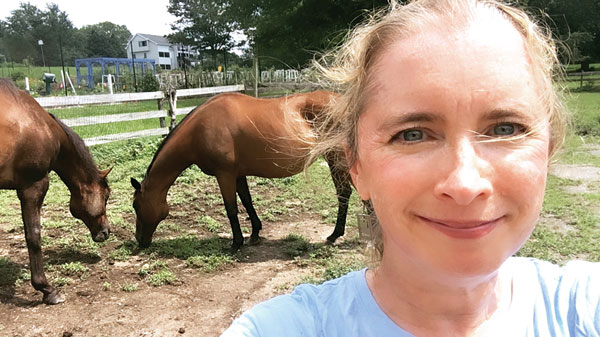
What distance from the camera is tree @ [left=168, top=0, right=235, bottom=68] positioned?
44188mm

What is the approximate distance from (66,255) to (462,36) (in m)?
4.65

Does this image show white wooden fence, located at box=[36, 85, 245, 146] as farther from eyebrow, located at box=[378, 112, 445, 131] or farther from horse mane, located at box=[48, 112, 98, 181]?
eyebrow, located at box=[378, 112, 445, 131]

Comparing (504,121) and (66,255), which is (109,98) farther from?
(504,121)

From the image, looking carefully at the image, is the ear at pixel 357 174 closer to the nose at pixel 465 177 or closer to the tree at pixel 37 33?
the nose at pixel 465 177

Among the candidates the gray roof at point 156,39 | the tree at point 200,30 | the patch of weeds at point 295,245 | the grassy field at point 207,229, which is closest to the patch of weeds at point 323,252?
the grassy field at point 207,229

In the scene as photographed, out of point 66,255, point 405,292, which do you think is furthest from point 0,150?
point 405,292

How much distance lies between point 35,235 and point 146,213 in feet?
3.75

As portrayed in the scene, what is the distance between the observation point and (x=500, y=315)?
3.24 ft

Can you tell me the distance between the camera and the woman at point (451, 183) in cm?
81

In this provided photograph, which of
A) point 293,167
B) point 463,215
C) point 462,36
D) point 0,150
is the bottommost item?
point 293,167

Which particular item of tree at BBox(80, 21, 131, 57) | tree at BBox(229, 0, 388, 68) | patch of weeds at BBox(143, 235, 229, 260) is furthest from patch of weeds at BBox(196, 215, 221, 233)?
tree at BBox(80, 21, 131, 57)

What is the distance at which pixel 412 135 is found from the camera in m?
0.86

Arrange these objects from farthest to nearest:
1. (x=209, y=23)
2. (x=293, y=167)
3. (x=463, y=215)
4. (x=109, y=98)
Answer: (x=209, y=23) → (x=109, y=98) → (x=293, y=167) → (x=463, y=215)

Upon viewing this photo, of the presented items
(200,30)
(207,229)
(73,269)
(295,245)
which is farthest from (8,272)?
(200,30)
